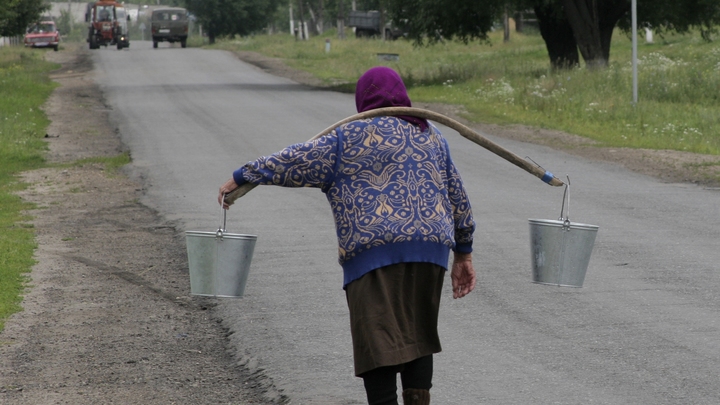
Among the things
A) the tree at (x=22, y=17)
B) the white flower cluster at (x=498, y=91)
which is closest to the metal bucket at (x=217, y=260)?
the white flower cluster at (x=498, y=91)

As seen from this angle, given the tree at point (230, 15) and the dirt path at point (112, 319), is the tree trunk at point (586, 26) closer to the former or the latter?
the dirt path at point (112, 319)

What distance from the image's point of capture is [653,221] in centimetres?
1030

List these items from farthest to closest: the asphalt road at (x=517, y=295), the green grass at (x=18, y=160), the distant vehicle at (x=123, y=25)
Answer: the distant vehicle at (x=123, y=25) → the green grass at (x=18, y=160) → the asphalt road at (x=517, y=295)

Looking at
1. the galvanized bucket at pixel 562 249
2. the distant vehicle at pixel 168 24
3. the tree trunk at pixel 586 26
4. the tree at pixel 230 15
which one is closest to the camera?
the galvanized bucket at pixel 562 249

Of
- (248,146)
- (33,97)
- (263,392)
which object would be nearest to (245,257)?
(263,392)

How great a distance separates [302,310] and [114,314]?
4.14 feet

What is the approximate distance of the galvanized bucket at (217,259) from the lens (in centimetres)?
432

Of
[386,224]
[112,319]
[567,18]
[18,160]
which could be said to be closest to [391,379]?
[386,224]

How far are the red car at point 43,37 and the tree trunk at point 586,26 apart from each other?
3565 cm

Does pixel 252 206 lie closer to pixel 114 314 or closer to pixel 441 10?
pixel 114 314

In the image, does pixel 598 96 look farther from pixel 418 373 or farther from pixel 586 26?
pixel 418 373

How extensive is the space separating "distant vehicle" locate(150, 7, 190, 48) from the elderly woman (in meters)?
57.4

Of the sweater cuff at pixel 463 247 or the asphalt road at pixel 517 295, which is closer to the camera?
the sweater cuff at pixel 463 247

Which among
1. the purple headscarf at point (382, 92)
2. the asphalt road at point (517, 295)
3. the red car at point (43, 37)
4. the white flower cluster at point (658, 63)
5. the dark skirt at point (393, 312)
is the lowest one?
the asphalt road at point (517, 295)
